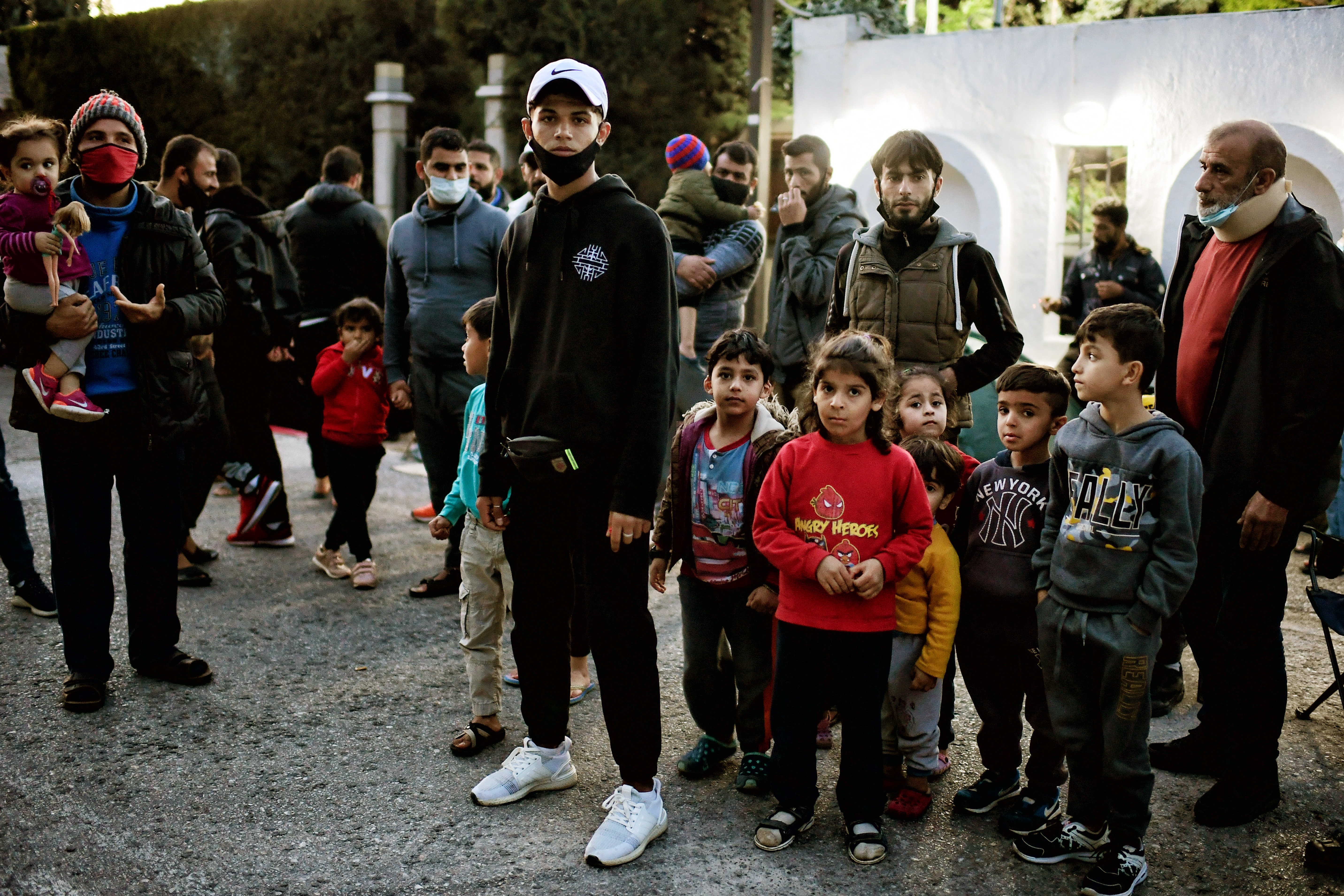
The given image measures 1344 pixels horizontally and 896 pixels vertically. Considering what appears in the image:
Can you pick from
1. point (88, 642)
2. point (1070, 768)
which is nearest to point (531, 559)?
point (1070, 768)

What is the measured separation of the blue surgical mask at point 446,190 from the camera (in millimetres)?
5719

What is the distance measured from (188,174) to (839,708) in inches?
183

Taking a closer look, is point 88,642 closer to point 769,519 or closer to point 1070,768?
point 769,519

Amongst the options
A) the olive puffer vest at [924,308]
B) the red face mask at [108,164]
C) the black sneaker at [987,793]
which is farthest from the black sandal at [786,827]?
the red face mask at [108,164]

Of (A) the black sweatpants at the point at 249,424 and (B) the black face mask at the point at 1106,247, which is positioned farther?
(B) the black face mask at the point at 1106,247

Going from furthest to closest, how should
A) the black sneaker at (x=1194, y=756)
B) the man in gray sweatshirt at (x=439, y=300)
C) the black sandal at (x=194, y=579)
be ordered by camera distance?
the black sandal at (x=194, y=579), the man in gray sweatshirt at (x=439, y=300), the black sneaker at (x=1194, y=756)

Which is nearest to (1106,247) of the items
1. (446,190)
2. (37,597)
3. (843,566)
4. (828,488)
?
(446,190)

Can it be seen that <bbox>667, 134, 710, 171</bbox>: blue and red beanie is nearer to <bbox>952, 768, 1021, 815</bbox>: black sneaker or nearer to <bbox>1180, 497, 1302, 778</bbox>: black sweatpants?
<bbox>1180, 497, 1302, 778</bbox>: black sweatpants

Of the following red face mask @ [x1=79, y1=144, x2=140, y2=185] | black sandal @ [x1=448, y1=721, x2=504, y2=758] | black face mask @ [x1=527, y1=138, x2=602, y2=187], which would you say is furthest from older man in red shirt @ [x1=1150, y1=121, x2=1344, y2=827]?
red face mask @ [x1=79, y1=144, x2=140, y2=185]

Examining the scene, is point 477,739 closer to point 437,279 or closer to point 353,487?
point 353,487

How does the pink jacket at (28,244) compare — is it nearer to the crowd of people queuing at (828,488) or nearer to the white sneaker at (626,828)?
the crowd of people queuing at (828,488)

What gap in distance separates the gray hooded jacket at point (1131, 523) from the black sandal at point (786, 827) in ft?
3.22

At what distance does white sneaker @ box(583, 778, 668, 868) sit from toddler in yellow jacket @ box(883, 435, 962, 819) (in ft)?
2.43

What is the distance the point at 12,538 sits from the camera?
5.38m
